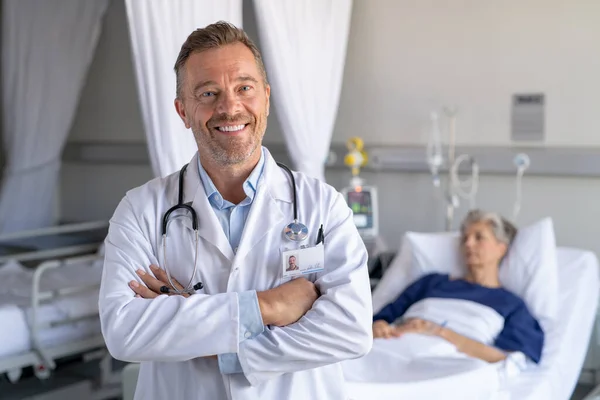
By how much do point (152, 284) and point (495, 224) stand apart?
6.98 feet

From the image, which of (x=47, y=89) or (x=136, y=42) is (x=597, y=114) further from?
(x=47, y=89)

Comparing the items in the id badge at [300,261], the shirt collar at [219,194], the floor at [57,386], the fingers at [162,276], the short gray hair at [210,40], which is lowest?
the floor at [57,386]

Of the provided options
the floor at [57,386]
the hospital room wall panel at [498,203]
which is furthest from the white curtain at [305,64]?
the floor at [57,386]

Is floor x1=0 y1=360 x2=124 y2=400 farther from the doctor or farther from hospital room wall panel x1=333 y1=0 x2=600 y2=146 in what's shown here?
the doctor

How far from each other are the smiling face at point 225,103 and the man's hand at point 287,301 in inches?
10.6

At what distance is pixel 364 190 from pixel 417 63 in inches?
29.4

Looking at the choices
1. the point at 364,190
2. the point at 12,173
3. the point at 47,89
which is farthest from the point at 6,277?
the point at 364,190

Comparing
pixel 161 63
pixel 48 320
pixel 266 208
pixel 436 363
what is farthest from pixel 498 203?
pixel 266 208

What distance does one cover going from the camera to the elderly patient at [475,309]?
3082mm

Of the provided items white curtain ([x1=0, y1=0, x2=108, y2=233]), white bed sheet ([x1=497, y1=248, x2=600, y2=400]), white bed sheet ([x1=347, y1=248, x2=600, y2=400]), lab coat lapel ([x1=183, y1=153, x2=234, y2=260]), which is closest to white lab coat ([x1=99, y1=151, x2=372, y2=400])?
lab coat lapel ([x1=183, y1=153, x2=234, y2=260])

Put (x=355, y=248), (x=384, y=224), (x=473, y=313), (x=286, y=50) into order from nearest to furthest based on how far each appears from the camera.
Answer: (x=355, y=248) → (x=473, y=313) → (x=286, y=50) → (x=384, y=224)

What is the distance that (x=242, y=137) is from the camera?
5.35 ft

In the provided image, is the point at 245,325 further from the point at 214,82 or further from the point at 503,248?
the point at 503,248

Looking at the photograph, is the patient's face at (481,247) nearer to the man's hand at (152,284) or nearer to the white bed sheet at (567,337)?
the white bed sheet at (567,337)
